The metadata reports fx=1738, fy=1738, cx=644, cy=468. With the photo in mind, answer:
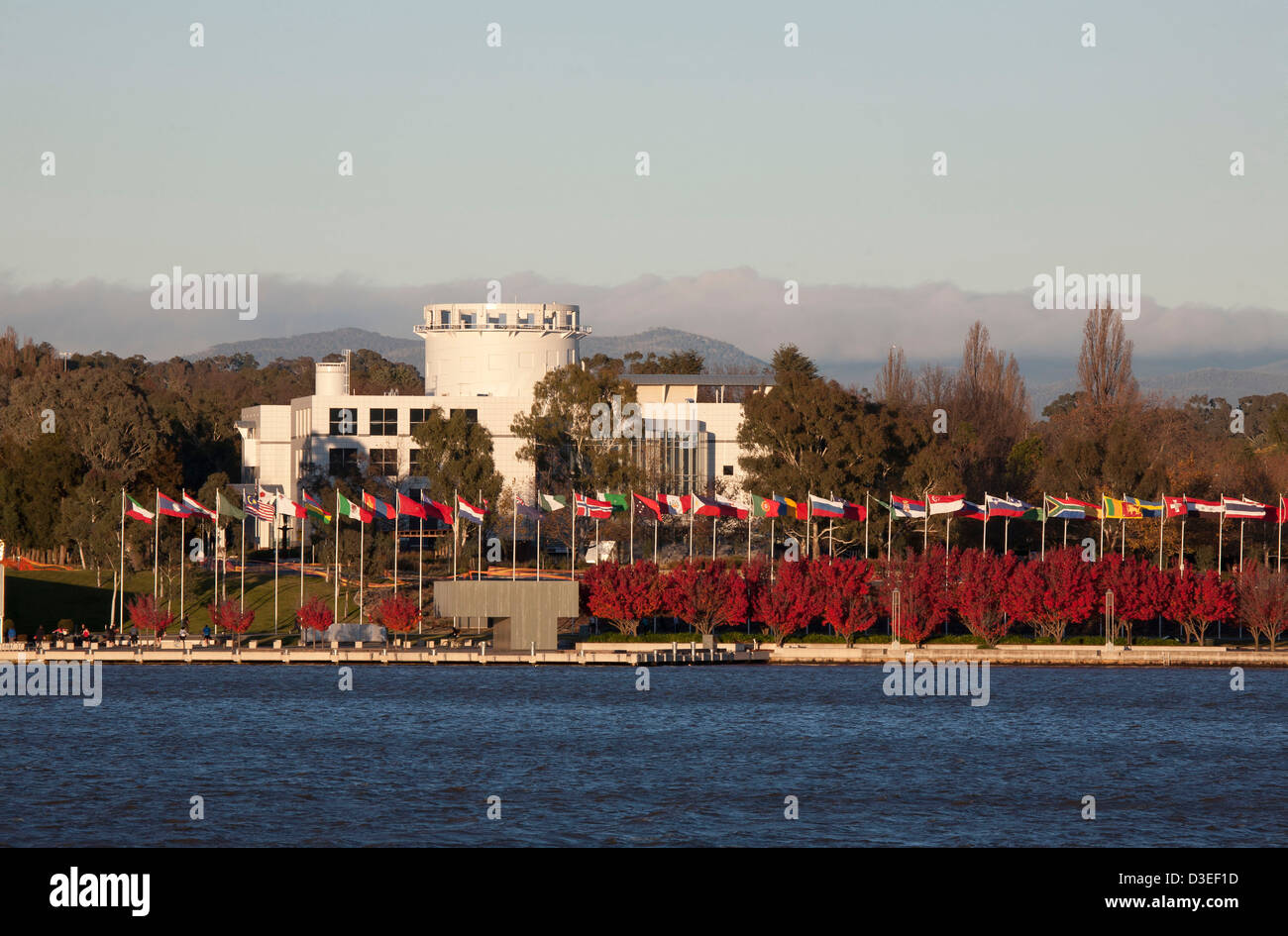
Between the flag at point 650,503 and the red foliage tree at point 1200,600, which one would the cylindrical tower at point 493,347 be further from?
the red foliage tree at point 1200,600

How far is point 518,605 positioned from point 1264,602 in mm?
39039

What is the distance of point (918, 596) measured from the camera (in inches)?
3595

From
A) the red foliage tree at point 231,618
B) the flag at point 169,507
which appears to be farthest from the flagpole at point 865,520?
the flag at point 169,507

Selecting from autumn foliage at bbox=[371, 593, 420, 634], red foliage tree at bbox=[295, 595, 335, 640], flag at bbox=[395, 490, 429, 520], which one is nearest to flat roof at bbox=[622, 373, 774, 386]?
autumn foliage at bbox=[371, 593, 420, 634]

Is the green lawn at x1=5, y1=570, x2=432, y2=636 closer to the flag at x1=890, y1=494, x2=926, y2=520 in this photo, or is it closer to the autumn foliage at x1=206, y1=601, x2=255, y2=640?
the autumn foliage at x1=206, y1=601, x2=255, y2=640

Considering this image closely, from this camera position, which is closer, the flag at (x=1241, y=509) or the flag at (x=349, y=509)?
the flag at (x=349, y=509)

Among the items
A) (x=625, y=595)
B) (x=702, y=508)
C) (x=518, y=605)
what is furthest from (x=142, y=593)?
(x=702, y=508)

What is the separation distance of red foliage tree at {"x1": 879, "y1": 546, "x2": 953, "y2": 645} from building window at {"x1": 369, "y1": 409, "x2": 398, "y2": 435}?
41.6m

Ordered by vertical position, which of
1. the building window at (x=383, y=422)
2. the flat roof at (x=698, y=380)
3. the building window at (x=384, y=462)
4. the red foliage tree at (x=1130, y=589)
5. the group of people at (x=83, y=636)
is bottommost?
the group of people at (x=83, y=636)

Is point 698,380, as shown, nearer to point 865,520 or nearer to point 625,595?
point 865,520

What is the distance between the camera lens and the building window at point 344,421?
12031 centimetres

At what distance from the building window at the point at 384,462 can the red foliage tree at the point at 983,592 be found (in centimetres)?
4340

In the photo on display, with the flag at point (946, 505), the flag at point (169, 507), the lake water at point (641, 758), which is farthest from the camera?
the flag at point (946, 505)
